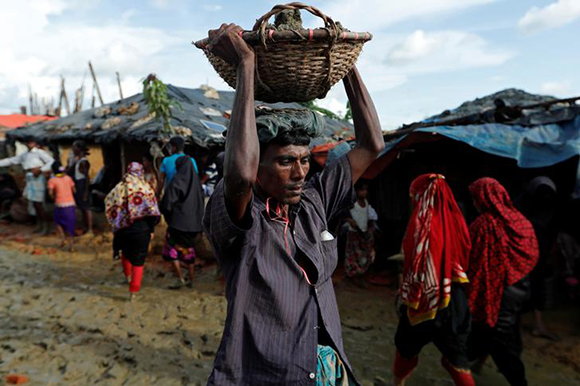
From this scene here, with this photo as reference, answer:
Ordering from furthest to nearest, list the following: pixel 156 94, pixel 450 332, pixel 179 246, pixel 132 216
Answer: pixel 156 94 < pixel 179 246 < pixel 132 216 < pixel 450 332

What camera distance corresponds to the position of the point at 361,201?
6895mm

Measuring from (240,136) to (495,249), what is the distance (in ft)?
8.73

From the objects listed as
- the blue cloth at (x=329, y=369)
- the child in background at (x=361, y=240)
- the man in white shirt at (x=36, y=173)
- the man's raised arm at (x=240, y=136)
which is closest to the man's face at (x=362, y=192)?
the child in background at (x=361, y=240)

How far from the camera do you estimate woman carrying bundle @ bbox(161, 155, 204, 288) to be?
20.4ft

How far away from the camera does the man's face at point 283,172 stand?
5.21 ft

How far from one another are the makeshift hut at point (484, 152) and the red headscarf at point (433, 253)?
138 cm

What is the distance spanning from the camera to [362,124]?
1882mm

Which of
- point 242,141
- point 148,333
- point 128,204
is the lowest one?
point 148,333

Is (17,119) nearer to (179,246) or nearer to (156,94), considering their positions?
(156,94)

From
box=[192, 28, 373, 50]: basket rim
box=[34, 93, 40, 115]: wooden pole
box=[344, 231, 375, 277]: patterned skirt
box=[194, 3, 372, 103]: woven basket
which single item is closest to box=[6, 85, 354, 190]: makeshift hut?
box=[344, 231, 375, 277]: patterned skirt

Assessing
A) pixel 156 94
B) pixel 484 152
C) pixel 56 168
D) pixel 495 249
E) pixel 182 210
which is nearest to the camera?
pixel 495 249

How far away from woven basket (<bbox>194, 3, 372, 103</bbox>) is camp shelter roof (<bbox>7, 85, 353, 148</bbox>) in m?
7.82

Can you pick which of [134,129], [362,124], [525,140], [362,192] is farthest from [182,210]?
[134,129]

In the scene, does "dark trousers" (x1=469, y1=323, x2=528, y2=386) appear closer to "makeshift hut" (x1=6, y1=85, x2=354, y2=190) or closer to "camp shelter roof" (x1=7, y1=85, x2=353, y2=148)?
"makeshift hut" (x1=6, y1=85, x2=354, y2=190)
